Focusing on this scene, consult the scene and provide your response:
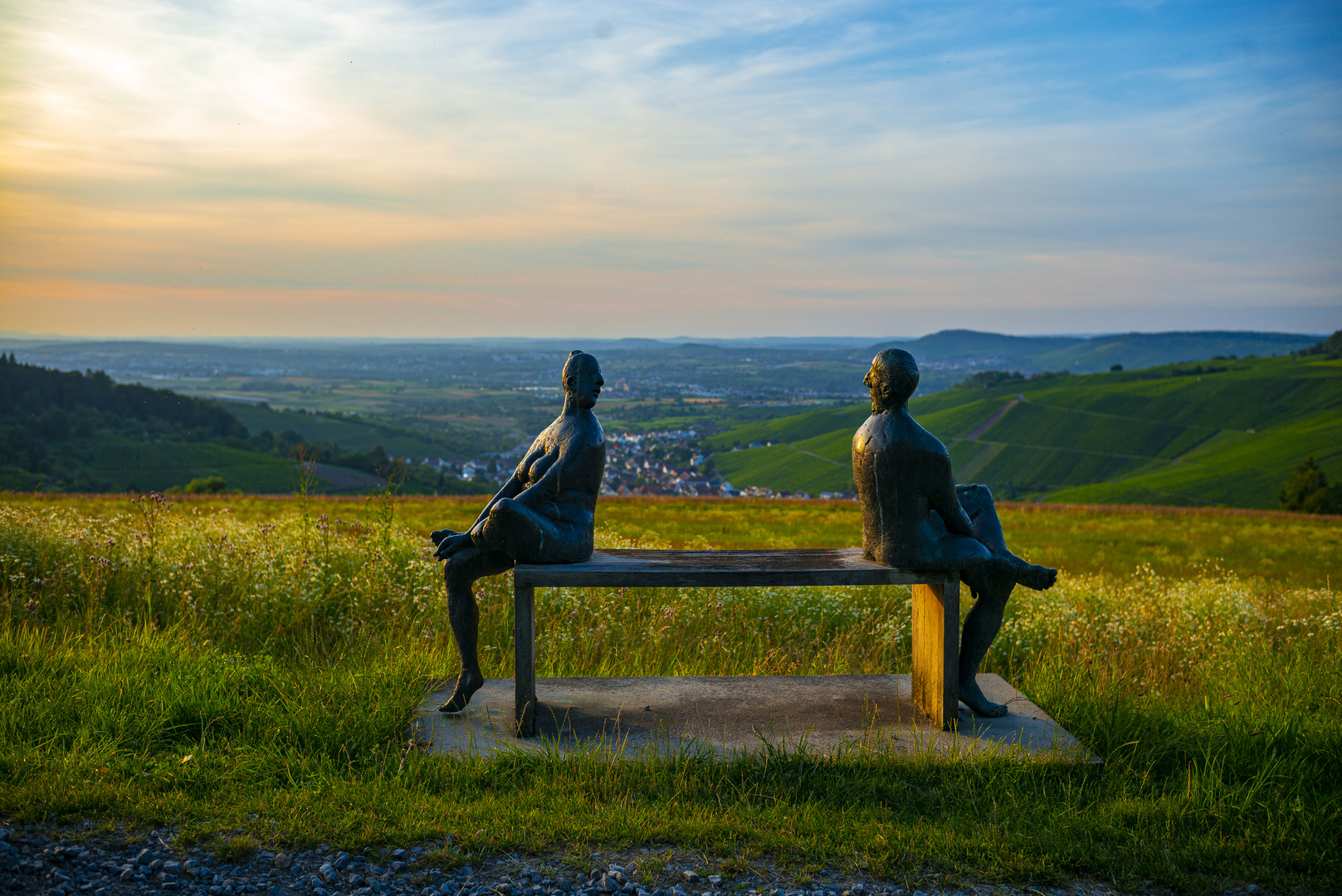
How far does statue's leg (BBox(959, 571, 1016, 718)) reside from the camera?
511cm

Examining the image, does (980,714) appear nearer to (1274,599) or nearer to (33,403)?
(1274,599)

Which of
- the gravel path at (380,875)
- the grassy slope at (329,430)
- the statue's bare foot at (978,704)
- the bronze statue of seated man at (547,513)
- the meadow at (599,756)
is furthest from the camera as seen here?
the grassy slope at (329,430)

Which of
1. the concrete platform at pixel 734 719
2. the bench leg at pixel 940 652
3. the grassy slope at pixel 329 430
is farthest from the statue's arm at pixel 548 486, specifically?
the grassy slope at pixel 329 430

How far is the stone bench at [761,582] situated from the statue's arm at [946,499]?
1.03ft

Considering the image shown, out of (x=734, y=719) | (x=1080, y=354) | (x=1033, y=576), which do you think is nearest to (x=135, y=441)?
(x=734, y=719)

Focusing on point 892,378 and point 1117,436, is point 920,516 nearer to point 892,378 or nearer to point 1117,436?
point 892,378

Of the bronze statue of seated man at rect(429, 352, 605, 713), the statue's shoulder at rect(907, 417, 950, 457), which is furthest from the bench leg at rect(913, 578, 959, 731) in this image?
the bronze statue of seated man at rect(429, 352, 605, 713)

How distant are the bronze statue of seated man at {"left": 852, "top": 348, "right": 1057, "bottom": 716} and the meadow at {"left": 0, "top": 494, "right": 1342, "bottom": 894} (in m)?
0.96

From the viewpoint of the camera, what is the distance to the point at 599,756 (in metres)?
4.55

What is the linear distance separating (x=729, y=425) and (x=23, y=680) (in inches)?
2856

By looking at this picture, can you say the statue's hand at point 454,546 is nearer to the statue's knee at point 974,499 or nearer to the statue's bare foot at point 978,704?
the statue's knee at point 974,499

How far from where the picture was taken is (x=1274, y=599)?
981cm

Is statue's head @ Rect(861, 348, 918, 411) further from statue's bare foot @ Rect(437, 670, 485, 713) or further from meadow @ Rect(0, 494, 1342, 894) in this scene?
statue's bare foot @ Rect(437, 670, 485, 713)

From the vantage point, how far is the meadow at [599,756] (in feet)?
12.4
